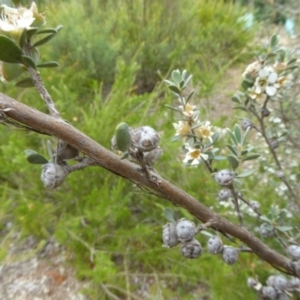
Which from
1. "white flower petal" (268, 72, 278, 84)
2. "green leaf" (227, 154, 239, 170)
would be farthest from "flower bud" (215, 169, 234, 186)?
"white flower petal" (268, 72, 278, 84)

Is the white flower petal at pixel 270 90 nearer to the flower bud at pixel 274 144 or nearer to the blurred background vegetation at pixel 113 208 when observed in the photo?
the flower bud at pixel 274 144

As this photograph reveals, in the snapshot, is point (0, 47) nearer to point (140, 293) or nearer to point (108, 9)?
point (140, 293)

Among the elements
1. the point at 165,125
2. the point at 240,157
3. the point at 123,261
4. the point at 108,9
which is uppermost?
the point at 240,157

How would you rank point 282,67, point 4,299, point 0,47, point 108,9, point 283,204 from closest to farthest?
point 0,47, point 282,67, point 283,204, point 4,299, point 108,9

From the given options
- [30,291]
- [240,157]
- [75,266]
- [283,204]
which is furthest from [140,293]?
[240,157]

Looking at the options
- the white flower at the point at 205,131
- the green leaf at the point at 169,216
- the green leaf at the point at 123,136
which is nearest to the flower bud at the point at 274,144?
the white flower at the point at 205,131

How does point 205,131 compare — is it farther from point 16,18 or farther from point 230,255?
point 16,18

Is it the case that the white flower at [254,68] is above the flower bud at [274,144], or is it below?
above

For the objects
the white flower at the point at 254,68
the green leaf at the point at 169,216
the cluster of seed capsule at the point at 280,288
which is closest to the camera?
the green leaf at the point at 169,216
